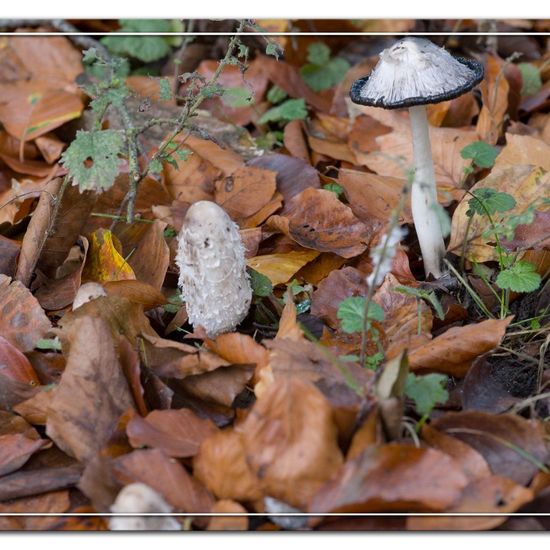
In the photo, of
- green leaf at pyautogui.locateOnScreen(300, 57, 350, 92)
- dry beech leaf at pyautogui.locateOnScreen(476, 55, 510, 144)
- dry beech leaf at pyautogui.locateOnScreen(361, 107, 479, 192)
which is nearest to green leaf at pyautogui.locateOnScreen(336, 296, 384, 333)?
dry beech leaf at pyautogui.locateOnScreen(361, 107, 479, 192)

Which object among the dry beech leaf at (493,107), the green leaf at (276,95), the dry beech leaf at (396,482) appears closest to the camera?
the dry beech leaf at (396,482)

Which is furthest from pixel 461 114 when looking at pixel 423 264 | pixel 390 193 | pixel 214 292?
pixel 214 292

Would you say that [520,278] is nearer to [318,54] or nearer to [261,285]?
[261,285]

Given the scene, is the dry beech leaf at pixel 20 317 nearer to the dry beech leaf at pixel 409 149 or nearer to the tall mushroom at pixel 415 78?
the tall mushroom at pixel 415 78

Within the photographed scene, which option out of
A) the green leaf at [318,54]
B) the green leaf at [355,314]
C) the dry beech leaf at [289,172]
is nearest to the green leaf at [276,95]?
the green leaf at [318,54]

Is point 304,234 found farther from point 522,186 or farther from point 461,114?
point 461,114

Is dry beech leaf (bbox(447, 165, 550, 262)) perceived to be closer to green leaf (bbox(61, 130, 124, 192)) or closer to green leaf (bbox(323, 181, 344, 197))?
green leaf (bbox(323, 181, 344, 197))

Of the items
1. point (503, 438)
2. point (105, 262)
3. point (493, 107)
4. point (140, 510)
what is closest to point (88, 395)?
point (140, 510)
